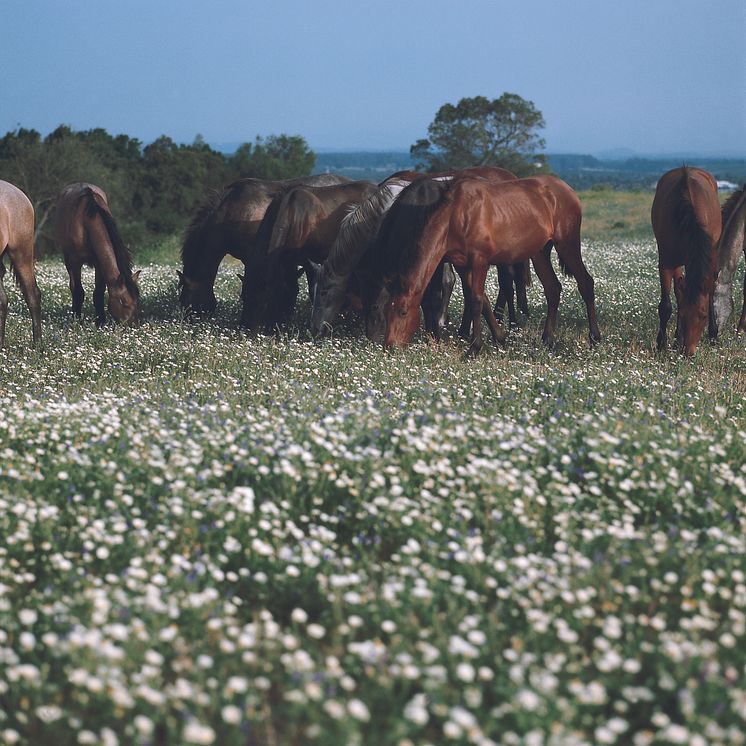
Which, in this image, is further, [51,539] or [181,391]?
[181,391]

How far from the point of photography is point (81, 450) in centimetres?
626

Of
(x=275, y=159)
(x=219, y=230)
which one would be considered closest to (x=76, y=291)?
(x=219, y=230)

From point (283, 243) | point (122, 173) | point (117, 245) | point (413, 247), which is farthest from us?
point (122, 173)

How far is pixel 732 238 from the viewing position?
12.1m

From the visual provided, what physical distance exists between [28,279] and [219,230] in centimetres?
395

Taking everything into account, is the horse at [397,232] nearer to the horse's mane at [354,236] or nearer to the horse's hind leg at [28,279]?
the horse's mane at [354,236]

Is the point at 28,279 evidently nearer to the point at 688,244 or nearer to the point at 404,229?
the point at 404,229

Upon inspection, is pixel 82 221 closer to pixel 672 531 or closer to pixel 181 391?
pixel 181 391

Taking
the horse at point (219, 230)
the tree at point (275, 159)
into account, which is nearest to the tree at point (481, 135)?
the tree at point (275, 159)

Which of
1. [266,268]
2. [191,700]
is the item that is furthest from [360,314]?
[191,700]

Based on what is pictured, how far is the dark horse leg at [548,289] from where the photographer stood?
12578 millimetres

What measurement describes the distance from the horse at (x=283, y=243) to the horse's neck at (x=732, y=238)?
541cm

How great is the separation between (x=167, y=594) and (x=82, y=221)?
10790mm

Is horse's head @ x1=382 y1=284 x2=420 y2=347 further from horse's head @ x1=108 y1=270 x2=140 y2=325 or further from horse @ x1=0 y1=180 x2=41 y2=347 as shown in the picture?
horse @ x1=0 y1=180 x2=41 y2=347
